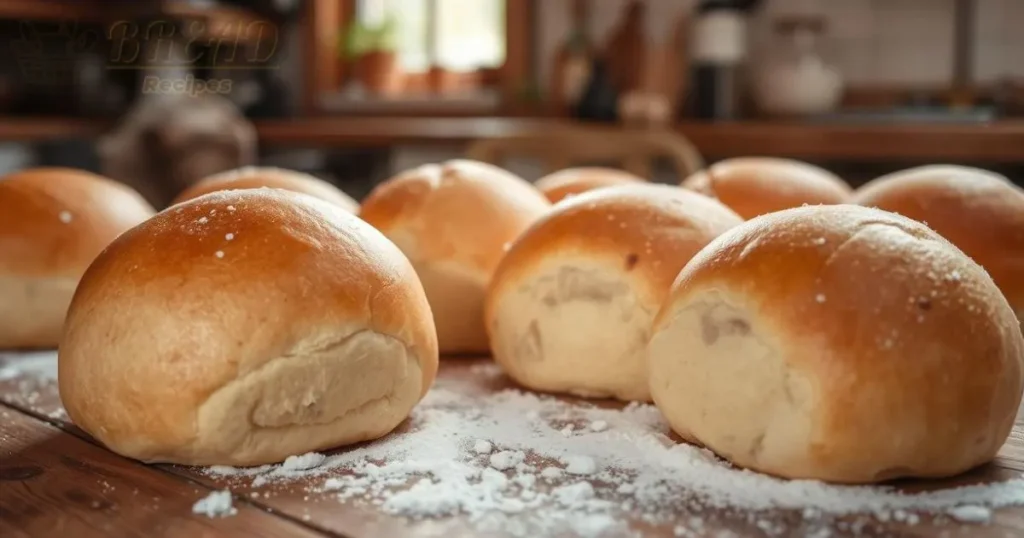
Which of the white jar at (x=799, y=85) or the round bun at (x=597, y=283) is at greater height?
the white jar at (x=799, y=85)

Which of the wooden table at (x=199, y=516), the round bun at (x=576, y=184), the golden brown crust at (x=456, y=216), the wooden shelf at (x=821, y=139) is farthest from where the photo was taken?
the wooden shelf at (x=821, y=139)

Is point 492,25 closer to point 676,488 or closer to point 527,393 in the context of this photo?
point 527,393

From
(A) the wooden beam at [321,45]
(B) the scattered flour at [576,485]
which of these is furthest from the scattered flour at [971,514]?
(A) the wooden beam at [321,45]

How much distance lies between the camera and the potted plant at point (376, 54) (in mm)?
4684

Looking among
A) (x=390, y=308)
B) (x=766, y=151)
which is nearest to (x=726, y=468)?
(x=390, y=308)

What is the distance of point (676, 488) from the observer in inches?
28.9

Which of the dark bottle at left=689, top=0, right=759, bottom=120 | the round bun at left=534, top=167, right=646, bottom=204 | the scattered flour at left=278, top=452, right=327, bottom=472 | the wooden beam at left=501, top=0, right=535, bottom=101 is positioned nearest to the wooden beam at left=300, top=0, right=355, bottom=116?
the wooden beam at left=501, top=0, right=535, bottom=101

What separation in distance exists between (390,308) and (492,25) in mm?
4008

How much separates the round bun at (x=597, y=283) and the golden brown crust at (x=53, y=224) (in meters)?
0.55

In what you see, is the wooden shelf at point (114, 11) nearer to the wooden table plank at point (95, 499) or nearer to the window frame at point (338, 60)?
the window frame at point (338, 60)

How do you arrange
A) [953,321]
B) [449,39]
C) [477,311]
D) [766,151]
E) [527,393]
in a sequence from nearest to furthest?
[953,321]
[527,393]
[477,311]
[766,151]
[449,39]

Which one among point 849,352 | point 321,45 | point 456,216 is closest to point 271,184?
point 456,216

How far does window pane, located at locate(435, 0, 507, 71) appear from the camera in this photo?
468 cm

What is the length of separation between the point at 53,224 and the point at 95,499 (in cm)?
65
